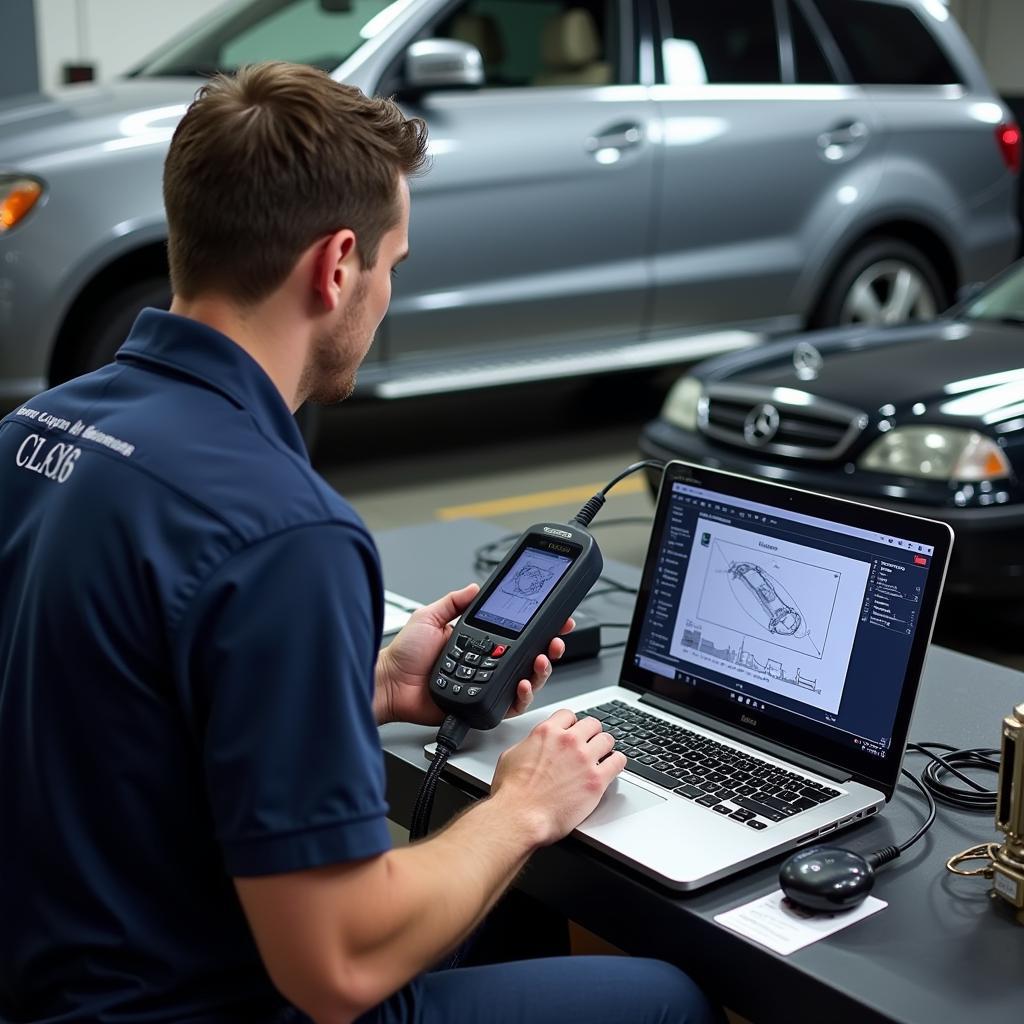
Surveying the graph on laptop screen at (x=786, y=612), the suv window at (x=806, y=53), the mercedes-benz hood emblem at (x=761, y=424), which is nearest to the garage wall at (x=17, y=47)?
the suv window at (x=806, y=53)

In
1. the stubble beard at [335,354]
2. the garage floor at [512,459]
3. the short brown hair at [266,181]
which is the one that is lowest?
the garage floor at [512,459]

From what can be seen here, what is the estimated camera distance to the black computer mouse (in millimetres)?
1376

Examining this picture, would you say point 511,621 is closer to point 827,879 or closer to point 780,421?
point 827,879

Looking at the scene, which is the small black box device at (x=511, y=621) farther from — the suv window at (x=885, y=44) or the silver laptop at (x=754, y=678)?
the suv window at (x=885, y=44)

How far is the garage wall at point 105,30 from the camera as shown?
321 inches

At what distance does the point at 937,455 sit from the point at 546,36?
9.41ft

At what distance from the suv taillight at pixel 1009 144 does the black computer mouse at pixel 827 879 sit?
5.91m

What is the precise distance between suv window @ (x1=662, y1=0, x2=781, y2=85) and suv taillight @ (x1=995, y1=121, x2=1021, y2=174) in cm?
123

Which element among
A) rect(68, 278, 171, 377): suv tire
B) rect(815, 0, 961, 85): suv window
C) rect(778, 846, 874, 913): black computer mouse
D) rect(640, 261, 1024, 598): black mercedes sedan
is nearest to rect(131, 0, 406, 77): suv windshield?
rect(68, 278, 171, 377): suv tire

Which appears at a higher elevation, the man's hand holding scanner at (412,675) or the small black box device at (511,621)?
the small black box device at (511,621)

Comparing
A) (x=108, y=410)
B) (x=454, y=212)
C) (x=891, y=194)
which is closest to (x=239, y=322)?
(x=108, y=410)

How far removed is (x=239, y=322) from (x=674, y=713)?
77 centimetres

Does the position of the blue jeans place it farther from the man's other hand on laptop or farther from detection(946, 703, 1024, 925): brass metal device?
detection(946, 703, 1024, 925): brass metal device

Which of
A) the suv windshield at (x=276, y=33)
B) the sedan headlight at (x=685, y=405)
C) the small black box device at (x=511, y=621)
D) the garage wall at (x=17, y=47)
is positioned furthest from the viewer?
the garage wall at (x=17, y=47)
